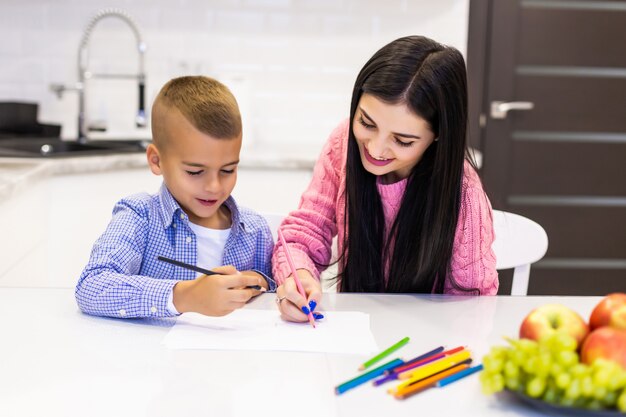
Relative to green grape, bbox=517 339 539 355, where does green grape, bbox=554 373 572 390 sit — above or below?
below

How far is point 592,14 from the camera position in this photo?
131 inches

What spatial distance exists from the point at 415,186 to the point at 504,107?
1.90 m

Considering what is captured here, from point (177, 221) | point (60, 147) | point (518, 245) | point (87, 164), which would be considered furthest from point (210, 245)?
point (60, 147)

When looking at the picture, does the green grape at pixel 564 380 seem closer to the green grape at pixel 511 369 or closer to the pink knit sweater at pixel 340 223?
the green grape at pixel 511 369

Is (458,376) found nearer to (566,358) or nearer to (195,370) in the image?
(566,358)

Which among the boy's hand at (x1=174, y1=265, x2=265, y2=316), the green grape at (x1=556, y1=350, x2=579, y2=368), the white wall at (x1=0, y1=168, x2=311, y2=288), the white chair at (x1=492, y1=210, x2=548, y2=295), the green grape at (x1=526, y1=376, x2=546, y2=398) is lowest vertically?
the white wall at (x1=0, y1=168, x2=311, y2=288)

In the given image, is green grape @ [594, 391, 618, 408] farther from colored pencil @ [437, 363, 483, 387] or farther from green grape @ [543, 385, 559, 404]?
colored pencil @ [437, 363, 483, 387]

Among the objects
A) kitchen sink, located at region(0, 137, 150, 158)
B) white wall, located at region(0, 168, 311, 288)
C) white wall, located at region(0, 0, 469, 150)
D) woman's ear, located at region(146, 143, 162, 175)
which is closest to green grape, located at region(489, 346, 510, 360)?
woman's ear, located at region(146, 143, 162, 175)

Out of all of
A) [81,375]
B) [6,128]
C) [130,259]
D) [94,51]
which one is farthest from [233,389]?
[94,51]

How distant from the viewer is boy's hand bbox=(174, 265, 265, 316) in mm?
1206

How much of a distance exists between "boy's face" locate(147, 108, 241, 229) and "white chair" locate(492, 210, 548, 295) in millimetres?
697

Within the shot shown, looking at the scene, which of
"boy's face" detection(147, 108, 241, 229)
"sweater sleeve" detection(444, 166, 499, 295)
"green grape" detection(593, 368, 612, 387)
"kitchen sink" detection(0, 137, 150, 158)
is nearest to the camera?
"green grape" detection(593, 368, 612, 387)

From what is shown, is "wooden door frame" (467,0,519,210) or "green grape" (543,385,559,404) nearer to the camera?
"green grape" (543,385,559,404)

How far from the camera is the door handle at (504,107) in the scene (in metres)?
3.33
